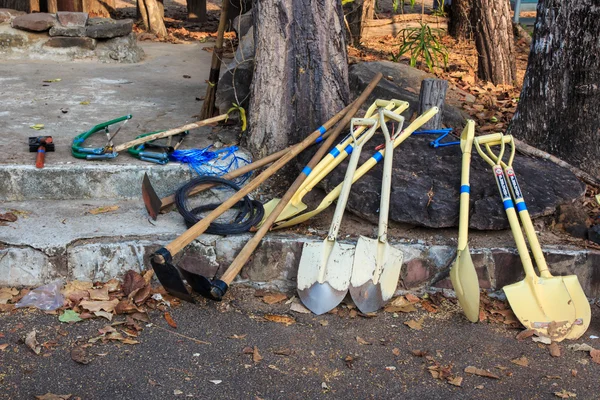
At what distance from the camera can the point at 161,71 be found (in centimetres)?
723

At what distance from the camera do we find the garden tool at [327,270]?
12.1ft

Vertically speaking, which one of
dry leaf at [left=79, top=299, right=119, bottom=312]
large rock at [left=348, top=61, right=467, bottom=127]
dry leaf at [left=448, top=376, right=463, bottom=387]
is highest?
large rock at [left=348, top=61, right=467, bottom=127]

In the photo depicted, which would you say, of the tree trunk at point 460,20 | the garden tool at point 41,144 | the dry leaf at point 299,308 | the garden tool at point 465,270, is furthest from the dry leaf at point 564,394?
the tree trunk at point 460,20

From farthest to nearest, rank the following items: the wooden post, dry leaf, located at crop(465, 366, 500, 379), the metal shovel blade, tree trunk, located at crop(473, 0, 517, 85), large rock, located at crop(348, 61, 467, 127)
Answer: tree trunk, located at crop(473, 0, 517, 85)
large rock, located at crop(348, 61, 467, 127)
the wooden post
the metal shovel blade
dry leaf, located at crop(465, 366, 500, 379)

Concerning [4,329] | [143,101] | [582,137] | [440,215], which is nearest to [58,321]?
[4,329]

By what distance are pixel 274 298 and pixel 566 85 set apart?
234 centimetres

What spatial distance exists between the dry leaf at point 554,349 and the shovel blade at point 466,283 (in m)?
0.37

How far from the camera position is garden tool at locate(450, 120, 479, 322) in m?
3.58

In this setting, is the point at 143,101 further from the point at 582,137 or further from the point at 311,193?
the point at 582,137

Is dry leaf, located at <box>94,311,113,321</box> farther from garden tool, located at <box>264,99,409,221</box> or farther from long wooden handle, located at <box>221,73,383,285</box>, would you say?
garden tool, located at <box>264,99,409,221</box>

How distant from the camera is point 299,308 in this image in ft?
12.3

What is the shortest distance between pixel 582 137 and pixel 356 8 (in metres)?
4.22

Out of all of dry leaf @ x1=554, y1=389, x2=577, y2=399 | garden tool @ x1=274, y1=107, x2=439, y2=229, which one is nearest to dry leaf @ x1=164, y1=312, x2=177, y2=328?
garden tool @ x1=274, y1=107, x2=439, y2=229

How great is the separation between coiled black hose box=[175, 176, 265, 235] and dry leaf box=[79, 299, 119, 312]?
0.61 metres
